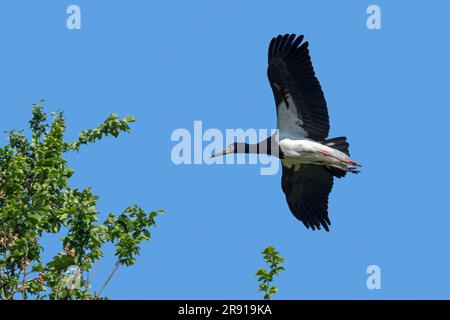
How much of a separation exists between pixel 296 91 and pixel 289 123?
61cm

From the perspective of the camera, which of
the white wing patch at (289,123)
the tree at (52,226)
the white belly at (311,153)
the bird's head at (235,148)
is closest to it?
the tree at (52,226)

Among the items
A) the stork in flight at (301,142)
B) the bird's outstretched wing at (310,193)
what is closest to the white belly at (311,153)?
the stork in flight at (301,142)

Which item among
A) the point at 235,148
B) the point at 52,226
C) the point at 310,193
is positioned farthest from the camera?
the point at 310,193

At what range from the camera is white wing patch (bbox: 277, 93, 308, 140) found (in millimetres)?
16594

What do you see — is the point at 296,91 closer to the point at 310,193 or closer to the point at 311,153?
the point at 311,153

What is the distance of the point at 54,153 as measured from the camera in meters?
13.4

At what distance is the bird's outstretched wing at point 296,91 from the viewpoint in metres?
16.0

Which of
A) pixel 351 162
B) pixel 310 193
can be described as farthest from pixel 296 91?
pixel 310 193

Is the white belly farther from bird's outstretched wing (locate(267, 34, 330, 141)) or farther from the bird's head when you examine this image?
the bird's head

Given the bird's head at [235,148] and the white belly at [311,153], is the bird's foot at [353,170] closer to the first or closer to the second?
the white belly at [311,153]

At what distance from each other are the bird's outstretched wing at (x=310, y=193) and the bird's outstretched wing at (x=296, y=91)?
0.86 m

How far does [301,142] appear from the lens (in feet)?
54.2
